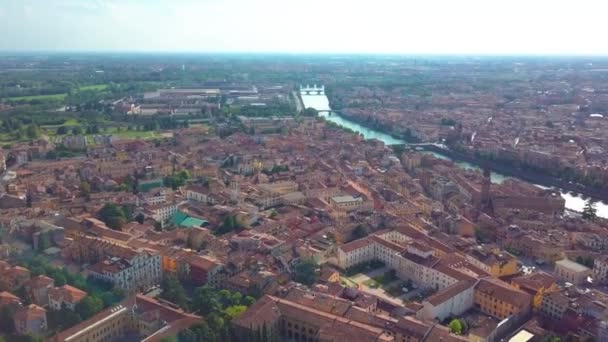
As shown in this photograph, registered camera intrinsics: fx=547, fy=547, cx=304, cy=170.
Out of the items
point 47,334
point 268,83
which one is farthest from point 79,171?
point 268,83

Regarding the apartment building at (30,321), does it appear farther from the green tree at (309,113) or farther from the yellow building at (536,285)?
the green tree at (309,113)

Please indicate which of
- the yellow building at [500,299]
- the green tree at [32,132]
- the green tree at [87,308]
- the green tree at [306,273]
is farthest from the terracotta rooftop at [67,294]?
the green tree at [32,132]

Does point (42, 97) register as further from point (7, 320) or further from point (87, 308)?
point (87, 308)

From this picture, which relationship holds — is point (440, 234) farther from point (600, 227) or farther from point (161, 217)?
point (161, 217)

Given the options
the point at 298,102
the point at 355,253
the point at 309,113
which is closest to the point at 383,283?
the point at 355,253

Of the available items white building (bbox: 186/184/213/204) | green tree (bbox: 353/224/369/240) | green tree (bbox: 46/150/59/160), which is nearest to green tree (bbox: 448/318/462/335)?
green tree (bbox: 353/224/369/240)

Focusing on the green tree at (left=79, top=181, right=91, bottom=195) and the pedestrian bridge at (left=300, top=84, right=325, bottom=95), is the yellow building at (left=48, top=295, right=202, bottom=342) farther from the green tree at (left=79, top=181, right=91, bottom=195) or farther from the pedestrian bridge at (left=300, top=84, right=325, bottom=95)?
the pedestrian bridge at (left=300, top=84, right=325, bottom=95)
